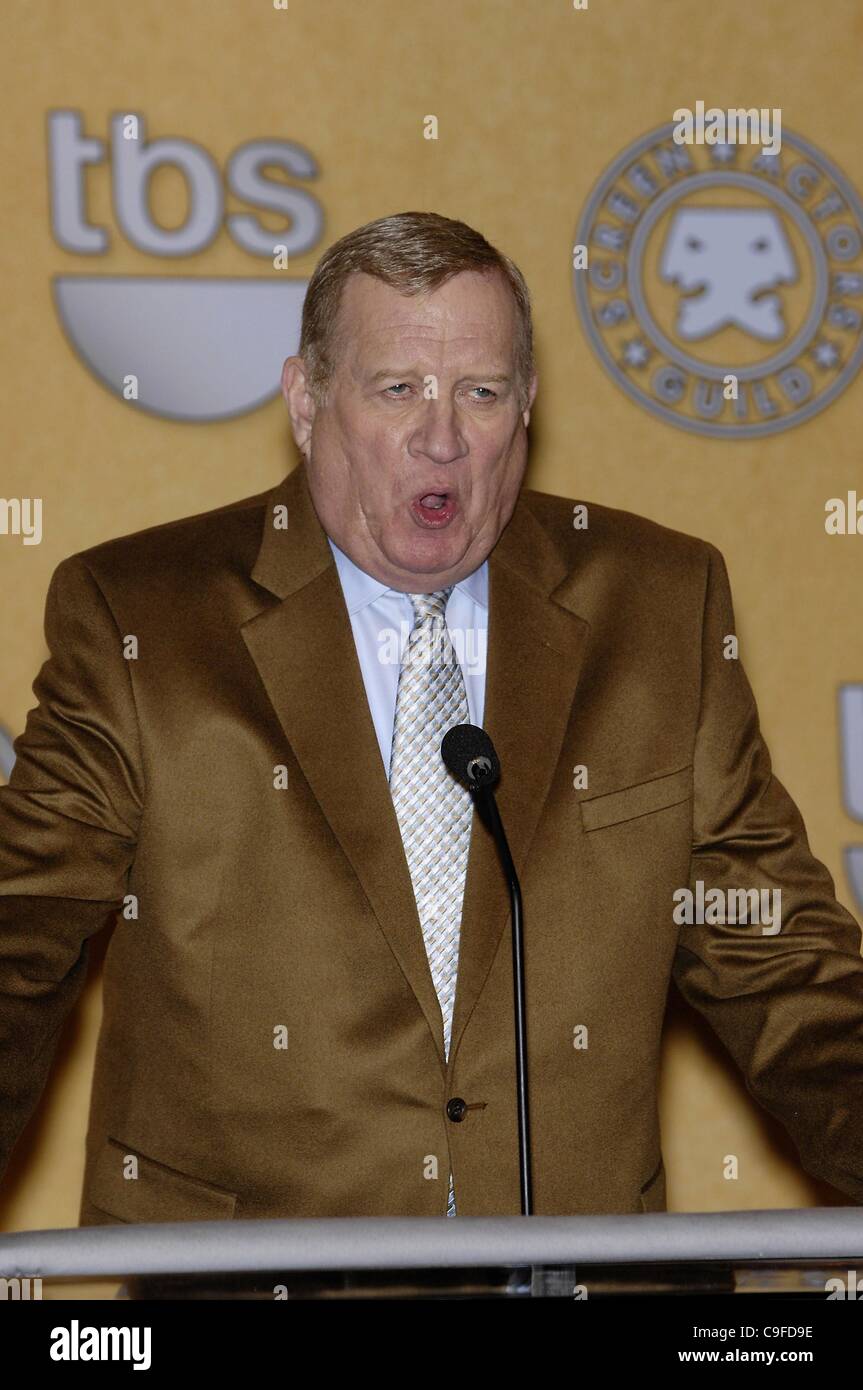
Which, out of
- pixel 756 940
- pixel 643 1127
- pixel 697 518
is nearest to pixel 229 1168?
pixel 643 1127

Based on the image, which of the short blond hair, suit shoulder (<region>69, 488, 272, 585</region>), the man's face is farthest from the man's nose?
suit shoulder (<region>69, 488, 272, 585</region>)

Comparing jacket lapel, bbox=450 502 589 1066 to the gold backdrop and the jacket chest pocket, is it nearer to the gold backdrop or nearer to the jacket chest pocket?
the jacket chest pocket

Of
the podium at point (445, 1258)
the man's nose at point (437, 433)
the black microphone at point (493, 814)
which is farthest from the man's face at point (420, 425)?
the podium at point (445, 1258)

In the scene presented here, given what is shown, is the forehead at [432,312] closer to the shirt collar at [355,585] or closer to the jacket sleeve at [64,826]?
the shirt collar at [355,585]

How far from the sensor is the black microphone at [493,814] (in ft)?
4.59

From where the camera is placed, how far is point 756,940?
5.88 feet

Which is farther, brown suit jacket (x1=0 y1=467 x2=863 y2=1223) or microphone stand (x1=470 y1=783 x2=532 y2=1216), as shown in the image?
brown suit jacket (x1=0 y1=467 x2=863 y2=1223)

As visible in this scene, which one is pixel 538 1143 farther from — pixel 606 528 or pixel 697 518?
pixel 697 518

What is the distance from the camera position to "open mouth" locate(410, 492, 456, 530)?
1.82m

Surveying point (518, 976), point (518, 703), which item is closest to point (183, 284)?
point (518, 703)

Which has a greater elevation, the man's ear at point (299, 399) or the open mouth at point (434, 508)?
the man's ear at point (299, 399)

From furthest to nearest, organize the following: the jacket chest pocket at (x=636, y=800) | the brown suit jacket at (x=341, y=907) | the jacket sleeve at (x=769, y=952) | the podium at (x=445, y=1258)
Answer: the jacket chest pocket at (x=636, y=800), the brown suit jacket at (x=341, y=907), the jacket sleeve at (x=769, y=952), the podium at (x=445, y=1258)

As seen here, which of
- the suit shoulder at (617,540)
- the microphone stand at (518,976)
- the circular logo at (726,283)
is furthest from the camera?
the circular logo at (726,283)

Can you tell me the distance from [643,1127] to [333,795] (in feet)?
1.60
